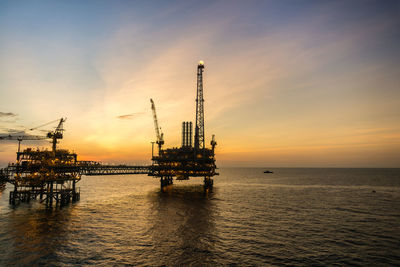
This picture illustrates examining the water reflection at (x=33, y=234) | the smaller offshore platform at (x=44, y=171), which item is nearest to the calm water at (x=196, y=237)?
the water reflection at (x=33, y=234)

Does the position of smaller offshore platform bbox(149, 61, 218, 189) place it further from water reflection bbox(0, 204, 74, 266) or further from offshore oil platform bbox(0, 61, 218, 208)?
water reflection bbox(0, 204, 74, 266)

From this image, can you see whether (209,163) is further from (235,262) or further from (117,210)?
(235,262)

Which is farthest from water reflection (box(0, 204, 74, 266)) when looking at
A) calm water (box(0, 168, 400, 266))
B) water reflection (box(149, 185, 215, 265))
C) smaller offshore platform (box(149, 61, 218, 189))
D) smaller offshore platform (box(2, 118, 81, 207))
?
smaller offshore platform (box(149, 61, 218, 189))

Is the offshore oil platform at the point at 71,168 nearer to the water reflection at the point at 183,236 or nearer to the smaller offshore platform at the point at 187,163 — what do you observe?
the smaller offshore platform at the point at 187,163

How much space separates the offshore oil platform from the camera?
73.1 metres

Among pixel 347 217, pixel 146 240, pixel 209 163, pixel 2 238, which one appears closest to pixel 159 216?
pixel 146 240

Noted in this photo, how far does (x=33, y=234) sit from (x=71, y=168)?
3957 cm

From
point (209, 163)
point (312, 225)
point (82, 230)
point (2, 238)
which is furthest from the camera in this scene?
point (209, 163)

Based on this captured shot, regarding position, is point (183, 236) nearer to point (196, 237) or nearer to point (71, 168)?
point (196, 237)

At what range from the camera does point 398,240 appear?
40.8 meters

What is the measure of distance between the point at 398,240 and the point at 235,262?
107 feet

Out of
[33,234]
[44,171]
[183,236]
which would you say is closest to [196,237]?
[183,236]

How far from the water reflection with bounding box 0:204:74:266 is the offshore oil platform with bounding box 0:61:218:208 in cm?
1073

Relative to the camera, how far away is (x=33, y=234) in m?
42.3
